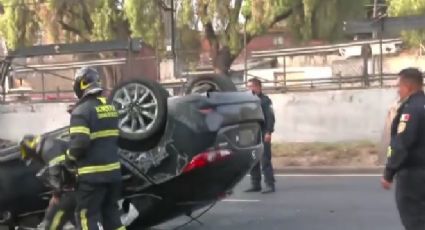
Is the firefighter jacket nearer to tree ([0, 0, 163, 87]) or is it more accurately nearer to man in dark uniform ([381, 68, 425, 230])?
man in dark uniform ([381, 68, 425, 230])

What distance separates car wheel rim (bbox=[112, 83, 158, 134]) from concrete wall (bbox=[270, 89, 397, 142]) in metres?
11.9

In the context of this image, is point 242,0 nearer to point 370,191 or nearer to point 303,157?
point 303,157

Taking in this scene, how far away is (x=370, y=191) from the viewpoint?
1157cm

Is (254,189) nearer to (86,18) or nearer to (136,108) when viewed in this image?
(136,108)

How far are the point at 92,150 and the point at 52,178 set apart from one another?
1.40 ft

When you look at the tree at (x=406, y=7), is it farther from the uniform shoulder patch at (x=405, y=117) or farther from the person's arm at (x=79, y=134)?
the person's arm at (x=79, y=134)

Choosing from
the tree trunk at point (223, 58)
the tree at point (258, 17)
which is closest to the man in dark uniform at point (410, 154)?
the tree at point (258, 17)

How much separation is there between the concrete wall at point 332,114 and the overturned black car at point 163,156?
1147cm

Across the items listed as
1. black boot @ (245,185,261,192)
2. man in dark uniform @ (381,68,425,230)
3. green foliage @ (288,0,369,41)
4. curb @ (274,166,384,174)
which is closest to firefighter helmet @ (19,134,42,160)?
man in dark uniform @ (381,68,425,230)

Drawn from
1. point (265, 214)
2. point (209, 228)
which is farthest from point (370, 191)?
point (209, 228)

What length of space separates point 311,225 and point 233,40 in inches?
739

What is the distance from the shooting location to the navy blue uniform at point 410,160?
5.86 metres

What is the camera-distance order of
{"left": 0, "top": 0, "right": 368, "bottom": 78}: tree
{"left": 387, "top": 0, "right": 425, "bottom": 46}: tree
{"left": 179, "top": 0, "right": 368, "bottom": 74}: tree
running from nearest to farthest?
{"left": 179, "top": 0, "right": 368, "bottom": 74}: tree, {"left": 0, "top": 0, "right": 368, "bottom": 78}: tree, {"left": 387, "top": 0, "right": 425, "bottom": 46}: tree

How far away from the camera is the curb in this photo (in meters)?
15.0
